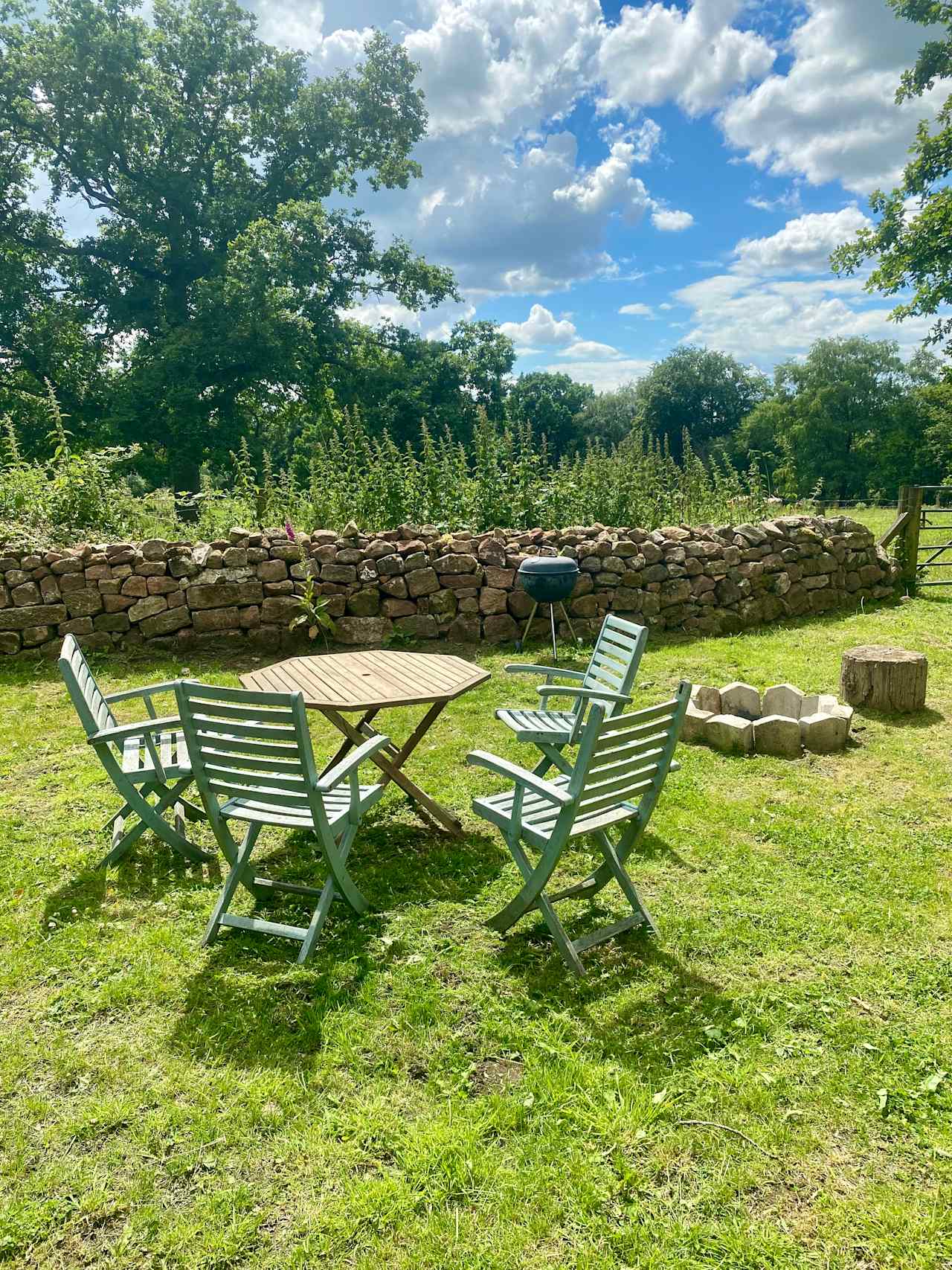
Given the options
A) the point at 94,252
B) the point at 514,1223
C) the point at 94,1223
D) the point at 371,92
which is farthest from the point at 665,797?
the point at 371,92

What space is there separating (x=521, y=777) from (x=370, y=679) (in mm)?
1275

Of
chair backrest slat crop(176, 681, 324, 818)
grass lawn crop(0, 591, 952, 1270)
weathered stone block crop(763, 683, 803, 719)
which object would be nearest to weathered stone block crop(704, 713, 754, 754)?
weathered stone block crop(763, 683, 803, 719)

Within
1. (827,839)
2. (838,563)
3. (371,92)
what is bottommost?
(827,839)

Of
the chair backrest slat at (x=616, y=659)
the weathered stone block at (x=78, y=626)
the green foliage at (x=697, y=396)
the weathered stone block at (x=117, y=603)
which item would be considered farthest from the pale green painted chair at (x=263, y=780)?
the green foliage at (x=697, y=396)

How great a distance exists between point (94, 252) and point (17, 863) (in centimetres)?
1976

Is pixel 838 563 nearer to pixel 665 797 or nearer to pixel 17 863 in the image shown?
pixel 665 797

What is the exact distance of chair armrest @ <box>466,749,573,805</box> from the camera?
2.63 metres

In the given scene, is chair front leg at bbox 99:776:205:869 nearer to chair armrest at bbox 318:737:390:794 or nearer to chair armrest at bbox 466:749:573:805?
chair armrest at bbox 318:737:390:794

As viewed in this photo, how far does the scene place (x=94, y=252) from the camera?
18.8 meters

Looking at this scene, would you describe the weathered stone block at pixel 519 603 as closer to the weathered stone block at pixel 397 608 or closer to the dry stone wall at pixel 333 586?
the dry stone wall at pixel 333 586

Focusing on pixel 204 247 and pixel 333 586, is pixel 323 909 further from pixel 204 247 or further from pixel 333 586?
pixel 204 247

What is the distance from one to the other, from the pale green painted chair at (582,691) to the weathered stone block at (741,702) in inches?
50.6

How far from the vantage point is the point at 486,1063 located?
7.68ft

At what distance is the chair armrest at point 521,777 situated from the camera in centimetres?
263
